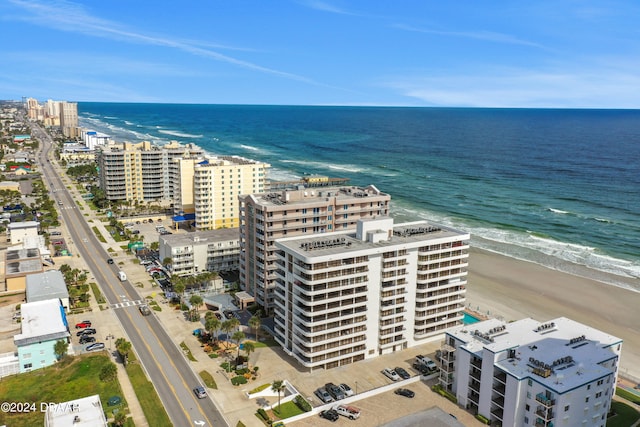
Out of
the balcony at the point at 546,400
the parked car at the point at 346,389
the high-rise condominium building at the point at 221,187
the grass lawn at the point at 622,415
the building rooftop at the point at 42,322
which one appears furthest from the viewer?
the high-rise condominium building at the point at 221,187

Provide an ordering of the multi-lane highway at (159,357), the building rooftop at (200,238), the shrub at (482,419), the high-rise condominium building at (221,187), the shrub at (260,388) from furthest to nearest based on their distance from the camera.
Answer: the high-rise condominium building at (221,187) → the building rooftop at (200,238) → the shrub at (260,388) → the multi-lane highway at (159,357) → the shrub at (482,419)

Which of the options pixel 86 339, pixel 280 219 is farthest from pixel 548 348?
pixel 86 339

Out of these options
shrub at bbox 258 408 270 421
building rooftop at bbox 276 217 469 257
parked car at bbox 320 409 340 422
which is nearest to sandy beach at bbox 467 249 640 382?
building rooftop at bbox 276 217 469 257

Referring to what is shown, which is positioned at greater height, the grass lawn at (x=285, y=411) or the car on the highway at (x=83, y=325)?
the car on the highway at (x=83, y=325)

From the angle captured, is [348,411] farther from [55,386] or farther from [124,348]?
[55,386]

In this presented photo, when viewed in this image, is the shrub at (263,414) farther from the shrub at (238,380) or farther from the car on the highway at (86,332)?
the car on the highway at (86,332)

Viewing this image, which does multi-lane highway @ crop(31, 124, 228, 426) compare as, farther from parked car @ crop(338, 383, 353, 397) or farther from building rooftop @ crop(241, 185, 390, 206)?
building rooftop @ crop(241, 185, 390, 206)

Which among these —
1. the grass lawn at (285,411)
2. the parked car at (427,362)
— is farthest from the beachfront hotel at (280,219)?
the parked car at (427,362)
